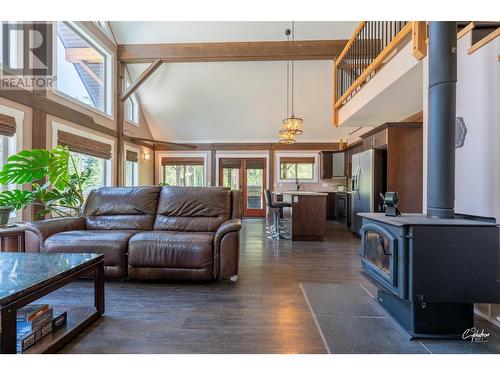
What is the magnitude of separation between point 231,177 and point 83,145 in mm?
4848

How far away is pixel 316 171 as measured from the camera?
348 inches

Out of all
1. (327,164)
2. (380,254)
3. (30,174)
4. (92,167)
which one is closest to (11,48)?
(30,174)

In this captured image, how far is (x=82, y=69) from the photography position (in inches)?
212

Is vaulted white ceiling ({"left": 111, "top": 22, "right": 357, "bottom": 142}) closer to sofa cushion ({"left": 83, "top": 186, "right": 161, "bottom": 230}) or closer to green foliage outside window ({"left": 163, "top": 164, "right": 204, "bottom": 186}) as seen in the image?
green foliage outside window ({"left": 163, "top": 164, "right": 204, "bottom": 186})

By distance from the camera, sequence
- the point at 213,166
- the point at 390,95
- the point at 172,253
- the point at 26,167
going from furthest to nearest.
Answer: the point at 213,166, the point at 390,95, the point at 26,167, the point at 172,253

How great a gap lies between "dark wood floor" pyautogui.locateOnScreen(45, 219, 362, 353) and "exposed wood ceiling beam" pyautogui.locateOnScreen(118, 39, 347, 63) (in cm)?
457

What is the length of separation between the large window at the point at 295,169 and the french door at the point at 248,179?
2.11ft

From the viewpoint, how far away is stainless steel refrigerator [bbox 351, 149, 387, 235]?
15.0ft

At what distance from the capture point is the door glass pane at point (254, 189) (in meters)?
9.11

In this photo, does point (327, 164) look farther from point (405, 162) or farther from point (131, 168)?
point (131, 168)

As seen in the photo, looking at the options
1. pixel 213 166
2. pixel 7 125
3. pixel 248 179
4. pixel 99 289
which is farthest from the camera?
pixel 248 179

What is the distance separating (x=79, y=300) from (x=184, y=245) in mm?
997

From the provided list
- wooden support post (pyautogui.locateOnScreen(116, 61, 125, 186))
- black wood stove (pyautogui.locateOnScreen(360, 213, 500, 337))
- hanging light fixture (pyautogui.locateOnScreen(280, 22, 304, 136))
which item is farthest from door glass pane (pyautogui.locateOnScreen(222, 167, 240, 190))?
black wood stove (pyautogui.locateOnScreen(360, 213, 500, 337))
